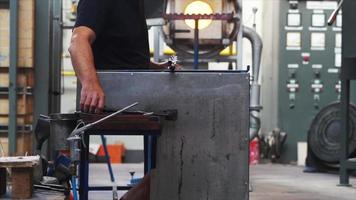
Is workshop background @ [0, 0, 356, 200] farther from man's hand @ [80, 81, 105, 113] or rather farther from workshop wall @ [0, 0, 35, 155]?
man's hand @ [80, 81, 105, 113]

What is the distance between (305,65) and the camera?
914 centimetres

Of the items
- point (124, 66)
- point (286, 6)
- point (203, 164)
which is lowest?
point (203, 164)

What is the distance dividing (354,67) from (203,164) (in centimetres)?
393

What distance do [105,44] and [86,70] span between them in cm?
38

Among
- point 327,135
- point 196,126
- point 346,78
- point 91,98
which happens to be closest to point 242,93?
point 196,126

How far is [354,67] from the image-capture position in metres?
5.93

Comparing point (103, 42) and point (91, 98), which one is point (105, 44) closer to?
point (103, 42)

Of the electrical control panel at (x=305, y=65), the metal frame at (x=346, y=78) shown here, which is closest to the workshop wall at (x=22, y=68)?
the metal frame at (x=346, y=78)

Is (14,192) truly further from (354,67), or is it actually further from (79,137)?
(354,67)

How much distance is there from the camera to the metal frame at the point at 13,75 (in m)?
4.98

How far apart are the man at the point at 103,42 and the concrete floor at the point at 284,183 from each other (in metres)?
2.06

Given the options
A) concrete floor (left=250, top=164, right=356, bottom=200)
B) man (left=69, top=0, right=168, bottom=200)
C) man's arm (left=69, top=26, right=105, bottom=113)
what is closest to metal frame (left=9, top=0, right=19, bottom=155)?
concrete floor (left=250, top=164, right=356, bottom=200)

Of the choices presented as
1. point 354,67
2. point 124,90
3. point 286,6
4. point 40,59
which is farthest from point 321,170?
point 124,90

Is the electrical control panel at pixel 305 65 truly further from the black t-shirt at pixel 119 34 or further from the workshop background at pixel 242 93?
the black t-shirt at pixel 119 34
